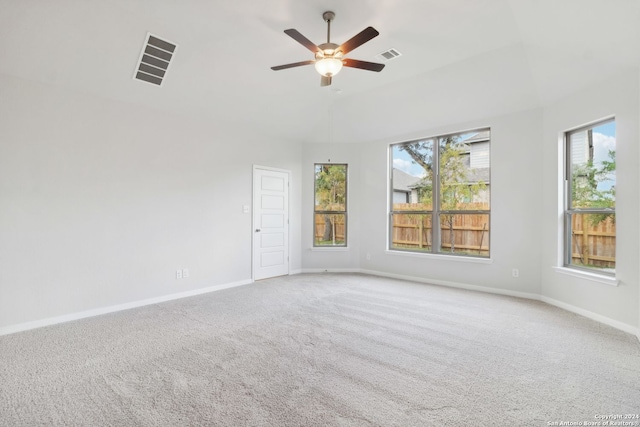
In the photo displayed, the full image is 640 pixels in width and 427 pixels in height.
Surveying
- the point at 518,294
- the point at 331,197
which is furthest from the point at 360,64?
the point at 518,294

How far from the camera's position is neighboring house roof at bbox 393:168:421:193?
5.88 m

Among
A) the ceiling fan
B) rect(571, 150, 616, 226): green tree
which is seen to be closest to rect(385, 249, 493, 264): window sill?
rect(571, 150, 616, 226): green tree

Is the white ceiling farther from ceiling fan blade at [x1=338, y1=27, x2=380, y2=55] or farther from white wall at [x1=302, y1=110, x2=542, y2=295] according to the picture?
ceiling fan blade at [x1=338, y1=27, x2=380, y2=55]

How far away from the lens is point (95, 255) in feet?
12.5

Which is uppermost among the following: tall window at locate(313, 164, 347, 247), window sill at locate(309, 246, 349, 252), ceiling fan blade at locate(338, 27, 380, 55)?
ceiling fan blade at locate(338, 27, 380, 55)

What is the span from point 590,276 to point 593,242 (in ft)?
1.42

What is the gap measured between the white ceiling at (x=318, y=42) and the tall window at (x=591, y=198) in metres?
0.65

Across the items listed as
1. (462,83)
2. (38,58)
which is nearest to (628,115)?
(462,83)

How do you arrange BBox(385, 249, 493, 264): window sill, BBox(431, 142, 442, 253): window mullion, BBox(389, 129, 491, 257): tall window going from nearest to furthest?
BBox(385, 249, 493, 264): window sill
BBox(389, 129, 491, 257): tall window
BBox(431, 142, 442, 253): window mullion

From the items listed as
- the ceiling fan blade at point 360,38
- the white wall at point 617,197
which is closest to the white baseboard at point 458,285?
the white wall at point 617,197

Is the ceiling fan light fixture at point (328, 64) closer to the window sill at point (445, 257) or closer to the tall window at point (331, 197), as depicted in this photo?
the tall window at point (331, 197)

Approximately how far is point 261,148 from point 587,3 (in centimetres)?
455

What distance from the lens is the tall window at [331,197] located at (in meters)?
6.50

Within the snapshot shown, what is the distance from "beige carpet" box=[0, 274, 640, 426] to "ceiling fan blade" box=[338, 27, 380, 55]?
2.68m
